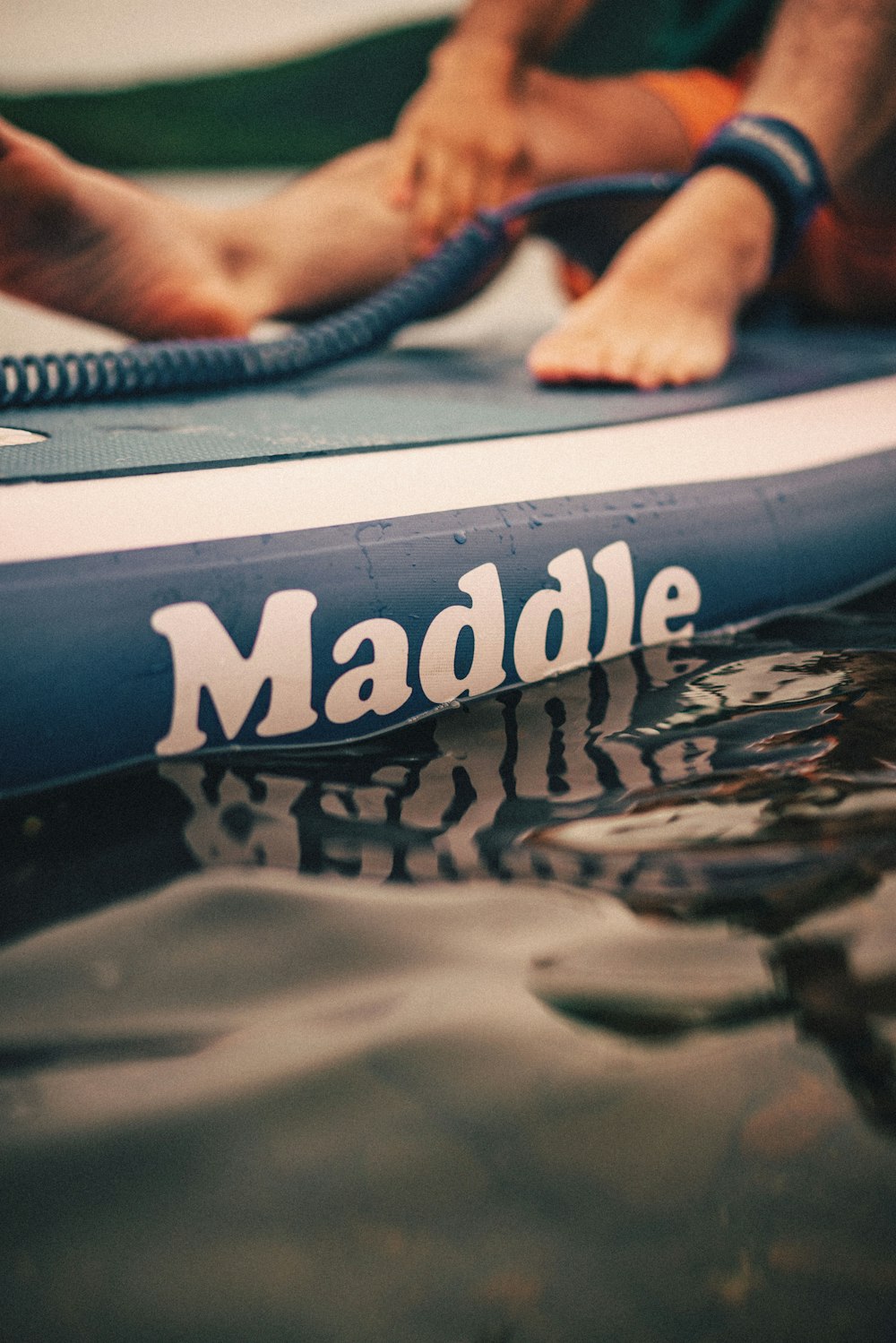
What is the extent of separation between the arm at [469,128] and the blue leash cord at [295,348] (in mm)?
94

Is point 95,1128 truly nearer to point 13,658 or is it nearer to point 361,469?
point 13,658

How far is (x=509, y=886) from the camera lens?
458 mm

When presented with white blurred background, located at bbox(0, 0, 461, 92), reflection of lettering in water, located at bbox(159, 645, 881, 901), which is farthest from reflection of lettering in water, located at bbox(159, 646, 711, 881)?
white blurred background, located at bbox(0, 0, 461, 92)

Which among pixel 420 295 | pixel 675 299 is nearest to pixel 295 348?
pixel 420 295

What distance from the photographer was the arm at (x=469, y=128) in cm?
131

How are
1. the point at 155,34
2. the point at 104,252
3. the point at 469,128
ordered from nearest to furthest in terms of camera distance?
the point at 104,252 → the point at 469,128 → the point at 155,34

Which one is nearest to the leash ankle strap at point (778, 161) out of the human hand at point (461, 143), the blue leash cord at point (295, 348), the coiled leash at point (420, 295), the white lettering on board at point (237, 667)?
the coiled leash at point (420, 295)

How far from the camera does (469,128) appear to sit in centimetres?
130

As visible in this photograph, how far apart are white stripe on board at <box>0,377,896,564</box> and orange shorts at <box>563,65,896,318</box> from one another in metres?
0.52

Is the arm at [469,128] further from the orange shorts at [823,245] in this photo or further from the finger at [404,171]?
the orange shorts at [823,245]

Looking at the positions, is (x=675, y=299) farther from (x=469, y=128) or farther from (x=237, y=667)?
(x=237, y=667)

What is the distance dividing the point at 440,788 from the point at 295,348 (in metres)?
0.63

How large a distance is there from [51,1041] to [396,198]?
4.13 feet

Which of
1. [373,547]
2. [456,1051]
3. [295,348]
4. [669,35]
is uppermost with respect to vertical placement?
[669,35]
